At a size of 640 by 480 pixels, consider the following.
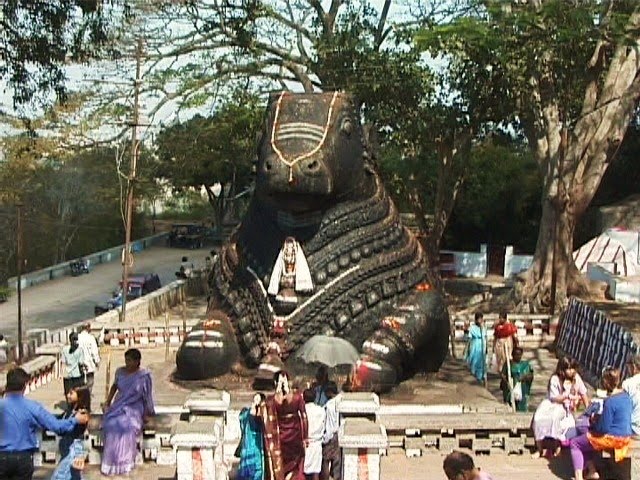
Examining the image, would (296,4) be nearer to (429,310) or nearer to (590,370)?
(590,370)

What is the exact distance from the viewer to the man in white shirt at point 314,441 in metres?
6.60

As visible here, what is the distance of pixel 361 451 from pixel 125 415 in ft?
5.77

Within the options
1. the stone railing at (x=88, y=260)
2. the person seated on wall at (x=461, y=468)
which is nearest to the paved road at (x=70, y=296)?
the stone railing at (x=88, y=260)

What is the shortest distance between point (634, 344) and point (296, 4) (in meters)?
13.7

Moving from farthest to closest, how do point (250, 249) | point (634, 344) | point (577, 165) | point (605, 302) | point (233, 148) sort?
point (233, 148) → point (605, 302) → point (577, 165) → point (634, 344) → point (250, 249)

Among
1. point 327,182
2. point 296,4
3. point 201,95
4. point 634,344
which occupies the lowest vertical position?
point 634,344

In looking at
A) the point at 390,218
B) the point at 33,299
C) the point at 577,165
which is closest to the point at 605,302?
the point at 577,165

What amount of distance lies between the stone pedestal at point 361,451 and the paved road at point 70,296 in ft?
48.6

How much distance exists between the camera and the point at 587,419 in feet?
24.6

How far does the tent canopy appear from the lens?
84.5 feet

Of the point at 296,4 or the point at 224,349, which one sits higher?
the point at 296,4

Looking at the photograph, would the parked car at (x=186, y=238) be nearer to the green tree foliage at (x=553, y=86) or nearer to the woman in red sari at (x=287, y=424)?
the green tree foliage at (x=553, y=86)

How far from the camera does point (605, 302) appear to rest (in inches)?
838

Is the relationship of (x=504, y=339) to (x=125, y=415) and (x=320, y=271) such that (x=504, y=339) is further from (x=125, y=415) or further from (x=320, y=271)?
(x=125, y=415)
